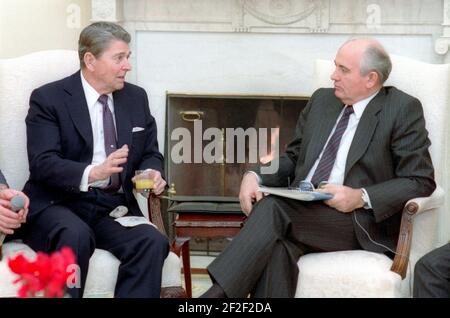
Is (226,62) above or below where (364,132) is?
above

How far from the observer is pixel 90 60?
152 inches

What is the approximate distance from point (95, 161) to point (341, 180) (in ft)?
3.25

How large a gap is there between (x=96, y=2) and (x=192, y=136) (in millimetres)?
899

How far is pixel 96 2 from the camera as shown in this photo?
509 cm

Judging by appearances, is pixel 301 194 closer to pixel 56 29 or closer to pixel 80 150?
pixel 80 150

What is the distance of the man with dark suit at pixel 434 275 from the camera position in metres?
3.36

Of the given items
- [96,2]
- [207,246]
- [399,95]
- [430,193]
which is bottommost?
[207,246]

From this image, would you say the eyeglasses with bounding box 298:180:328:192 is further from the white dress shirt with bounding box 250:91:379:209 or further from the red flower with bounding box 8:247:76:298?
the red flower with bounding box 8:247:76:298

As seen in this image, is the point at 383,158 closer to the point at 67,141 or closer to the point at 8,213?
the point at 67,141

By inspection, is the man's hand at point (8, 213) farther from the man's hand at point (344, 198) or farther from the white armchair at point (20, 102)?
the man's hand at point (344, 198)

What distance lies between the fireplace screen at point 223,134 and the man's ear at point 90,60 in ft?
4.58

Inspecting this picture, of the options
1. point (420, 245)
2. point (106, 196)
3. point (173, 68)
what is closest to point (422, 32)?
point (173, 68)

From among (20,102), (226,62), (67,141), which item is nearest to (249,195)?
(67,141)

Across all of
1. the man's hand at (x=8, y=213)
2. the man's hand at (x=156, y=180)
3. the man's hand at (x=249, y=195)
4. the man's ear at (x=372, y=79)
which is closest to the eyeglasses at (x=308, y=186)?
the man's hand at (x=249, y=195)
